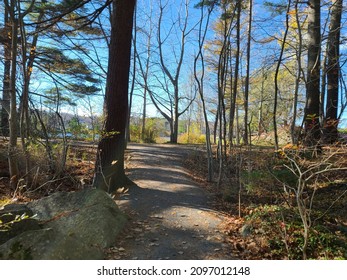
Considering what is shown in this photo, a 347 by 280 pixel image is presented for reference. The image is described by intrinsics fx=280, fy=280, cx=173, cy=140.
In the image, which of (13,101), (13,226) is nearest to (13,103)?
(13,101)

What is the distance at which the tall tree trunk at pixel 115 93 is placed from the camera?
17.6 feet

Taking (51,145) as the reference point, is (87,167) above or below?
below

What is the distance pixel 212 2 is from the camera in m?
7.28

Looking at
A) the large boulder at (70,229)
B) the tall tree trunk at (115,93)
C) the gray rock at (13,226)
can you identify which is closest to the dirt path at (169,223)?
the large boulder at (70,229)

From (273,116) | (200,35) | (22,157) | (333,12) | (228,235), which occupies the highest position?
(333,12)

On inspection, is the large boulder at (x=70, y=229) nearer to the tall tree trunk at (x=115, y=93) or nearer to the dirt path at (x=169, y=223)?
the dirt path at (x=169, y=223)

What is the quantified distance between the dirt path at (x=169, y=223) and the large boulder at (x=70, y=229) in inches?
10.6

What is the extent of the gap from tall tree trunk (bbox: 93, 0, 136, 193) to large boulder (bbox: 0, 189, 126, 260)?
1186 millimetres

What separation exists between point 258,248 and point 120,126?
3.36 meters

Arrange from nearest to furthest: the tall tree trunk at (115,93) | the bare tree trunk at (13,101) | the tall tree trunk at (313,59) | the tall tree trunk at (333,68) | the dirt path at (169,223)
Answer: the dirt path at (169,223), the tall tree trunk at (115,93), the bare tree trunk at (13,101), the tall tree trunk at (333,68), the tall tree trunk at (313,59)

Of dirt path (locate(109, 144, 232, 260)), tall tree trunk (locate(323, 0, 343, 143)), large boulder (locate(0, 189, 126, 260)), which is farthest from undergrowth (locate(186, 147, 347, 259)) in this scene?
tall tree trunk (locate(323, 0, 343, 143))

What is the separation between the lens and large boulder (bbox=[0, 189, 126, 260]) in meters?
2.60
